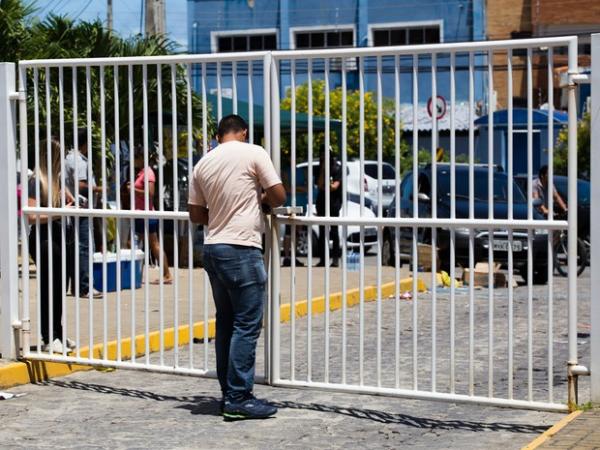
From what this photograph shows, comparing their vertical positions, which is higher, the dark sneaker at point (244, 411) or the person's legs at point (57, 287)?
the person's legs at point (57, 287)

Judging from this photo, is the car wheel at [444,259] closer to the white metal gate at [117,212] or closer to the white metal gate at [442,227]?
the white metal gate at [442,227]

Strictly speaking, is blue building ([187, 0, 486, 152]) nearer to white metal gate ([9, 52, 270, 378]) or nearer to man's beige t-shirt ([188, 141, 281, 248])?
white metal gate ([9, 52, 270, 378])

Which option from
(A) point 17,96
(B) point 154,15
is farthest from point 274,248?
(B) point 154,15

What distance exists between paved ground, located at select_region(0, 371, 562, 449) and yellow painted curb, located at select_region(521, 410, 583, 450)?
0.57 feet

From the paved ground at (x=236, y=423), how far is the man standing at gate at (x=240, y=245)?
0.24 m

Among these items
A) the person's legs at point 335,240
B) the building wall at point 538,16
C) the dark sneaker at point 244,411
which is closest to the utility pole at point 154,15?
the person's legs at point 335,240

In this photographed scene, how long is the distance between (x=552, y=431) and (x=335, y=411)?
172 centimetres

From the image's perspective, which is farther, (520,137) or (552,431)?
(520,137)

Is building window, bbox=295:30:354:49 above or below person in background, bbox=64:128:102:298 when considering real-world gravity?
above

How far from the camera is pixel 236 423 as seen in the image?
798cm

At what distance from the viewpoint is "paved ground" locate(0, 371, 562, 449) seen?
7461mm

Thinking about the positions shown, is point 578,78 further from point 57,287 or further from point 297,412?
point 57,287

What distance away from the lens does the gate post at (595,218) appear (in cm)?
752

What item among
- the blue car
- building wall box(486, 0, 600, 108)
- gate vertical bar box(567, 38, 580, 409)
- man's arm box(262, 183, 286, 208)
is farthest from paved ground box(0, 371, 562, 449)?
building wall box(486, 0, 600, 108)
